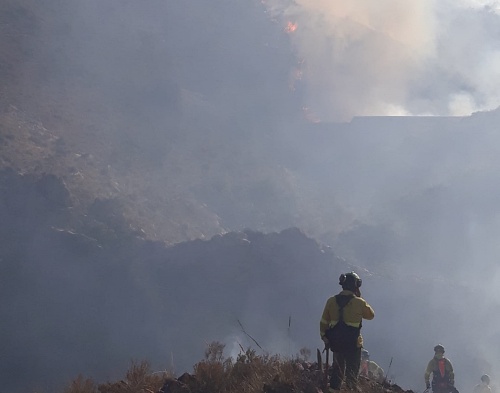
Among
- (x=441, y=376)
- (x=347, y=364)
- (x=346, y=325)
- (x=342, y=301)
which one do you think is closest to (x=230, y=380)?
(x=347, y=364)

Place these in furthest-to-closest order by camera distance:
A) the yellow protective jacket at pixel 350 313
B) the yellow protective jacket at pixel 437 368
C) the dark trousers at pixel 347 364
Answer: the yellow protective jacket at pixel 437 368
the yellow protective jacket at pixel 350 313
the dark trousers at pixel 347 364

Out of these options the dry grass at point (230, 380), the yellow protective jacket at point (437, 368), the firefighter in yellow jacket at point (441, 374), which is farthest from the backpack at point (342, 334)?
the yellow protective jacket at point (437, 368)

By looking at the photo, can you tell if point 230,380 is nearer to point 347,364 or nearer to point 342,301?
point 347,364

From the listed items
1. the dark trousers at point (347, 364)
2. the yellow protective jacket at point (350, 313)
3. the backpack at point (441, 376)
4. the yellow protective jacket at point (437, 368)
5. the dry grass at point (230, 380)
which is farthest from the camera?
the yellow protective jacket at point (437, 368)

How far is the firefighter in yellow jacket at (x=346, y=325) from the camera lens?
7.36 m

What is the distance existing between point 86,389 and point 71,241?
46559mm

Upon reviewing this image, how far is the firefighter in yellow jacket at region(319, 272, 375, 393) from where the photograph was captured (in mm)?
7359

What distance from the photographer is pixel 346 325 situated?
737 cm

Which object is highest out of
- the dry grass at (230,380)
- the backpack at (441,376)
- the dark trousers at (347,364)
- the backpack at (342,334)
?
the backpack at (441,376)

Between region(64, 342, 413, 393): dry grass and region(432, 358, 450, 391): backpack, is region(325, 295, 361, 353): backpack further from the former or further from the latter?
region(432, 358, 450, 391): backpack

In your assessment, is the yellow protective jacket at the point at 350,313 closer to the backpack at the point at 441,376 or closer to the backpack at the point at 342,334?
the backpack at the point at 342,334

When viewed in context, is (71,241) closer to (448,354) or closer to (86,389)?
(448,354)

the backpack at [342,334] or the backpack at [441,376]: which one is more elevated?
the backpack at [441,376]

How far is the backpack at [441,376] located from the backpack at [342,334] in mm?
6381
